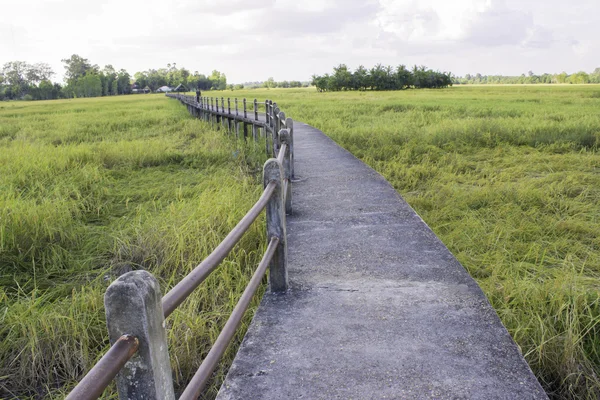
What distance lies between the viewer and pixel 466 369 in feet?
7.75

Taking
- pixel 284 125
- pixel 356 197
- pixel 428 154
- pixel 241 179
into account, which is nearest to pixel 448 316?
pixel 356 197

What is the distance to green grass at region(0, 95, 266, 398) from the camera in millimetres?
3418

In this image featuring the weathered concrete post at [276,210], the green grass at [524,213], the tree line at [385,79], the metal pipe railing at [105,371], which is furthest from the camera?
the tree line at [385,79]

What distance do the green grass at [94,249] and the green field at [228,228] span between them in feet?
0.07

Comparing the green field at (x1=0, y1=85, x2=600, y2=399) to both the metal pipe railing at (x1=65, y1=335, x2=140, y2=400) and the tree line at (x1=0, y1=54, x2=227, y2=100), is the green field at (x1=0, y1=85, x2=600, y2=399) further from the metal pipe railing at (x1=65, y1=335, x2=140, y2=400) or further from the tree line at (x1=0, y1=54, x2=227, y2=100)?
the tree line at (x1=0, y1=54, x2=227, y2=100)

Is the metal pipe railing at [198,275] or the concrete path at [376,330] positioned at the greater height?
the metal pipe railing at [198,275]

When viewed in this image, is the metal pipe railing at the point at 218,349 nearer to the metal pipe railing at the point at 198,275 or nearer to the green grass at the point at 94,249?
the metal pipe railing at the point at 198,275

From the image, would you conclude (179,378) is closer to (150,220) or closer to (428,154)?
(150,220)

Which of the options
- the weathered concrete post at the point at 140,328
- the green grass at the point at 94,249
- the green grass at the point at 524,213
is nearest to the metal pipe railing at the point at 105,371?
the weathered concrete post at the point at 140,328

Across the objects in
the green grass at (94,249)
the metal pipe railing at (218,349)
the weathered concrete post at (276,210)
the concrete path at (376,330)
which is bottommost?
the green grass at (94,249)

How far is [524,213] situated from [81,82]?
105 meters

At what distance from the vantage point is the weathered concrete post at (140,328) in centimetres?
119

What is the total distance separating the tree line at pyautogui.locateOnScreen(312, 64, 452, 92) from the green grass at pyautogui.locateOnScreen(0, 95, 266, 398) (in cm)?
6132

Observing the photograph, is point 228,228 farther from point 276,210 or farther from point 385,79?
point 385,79
